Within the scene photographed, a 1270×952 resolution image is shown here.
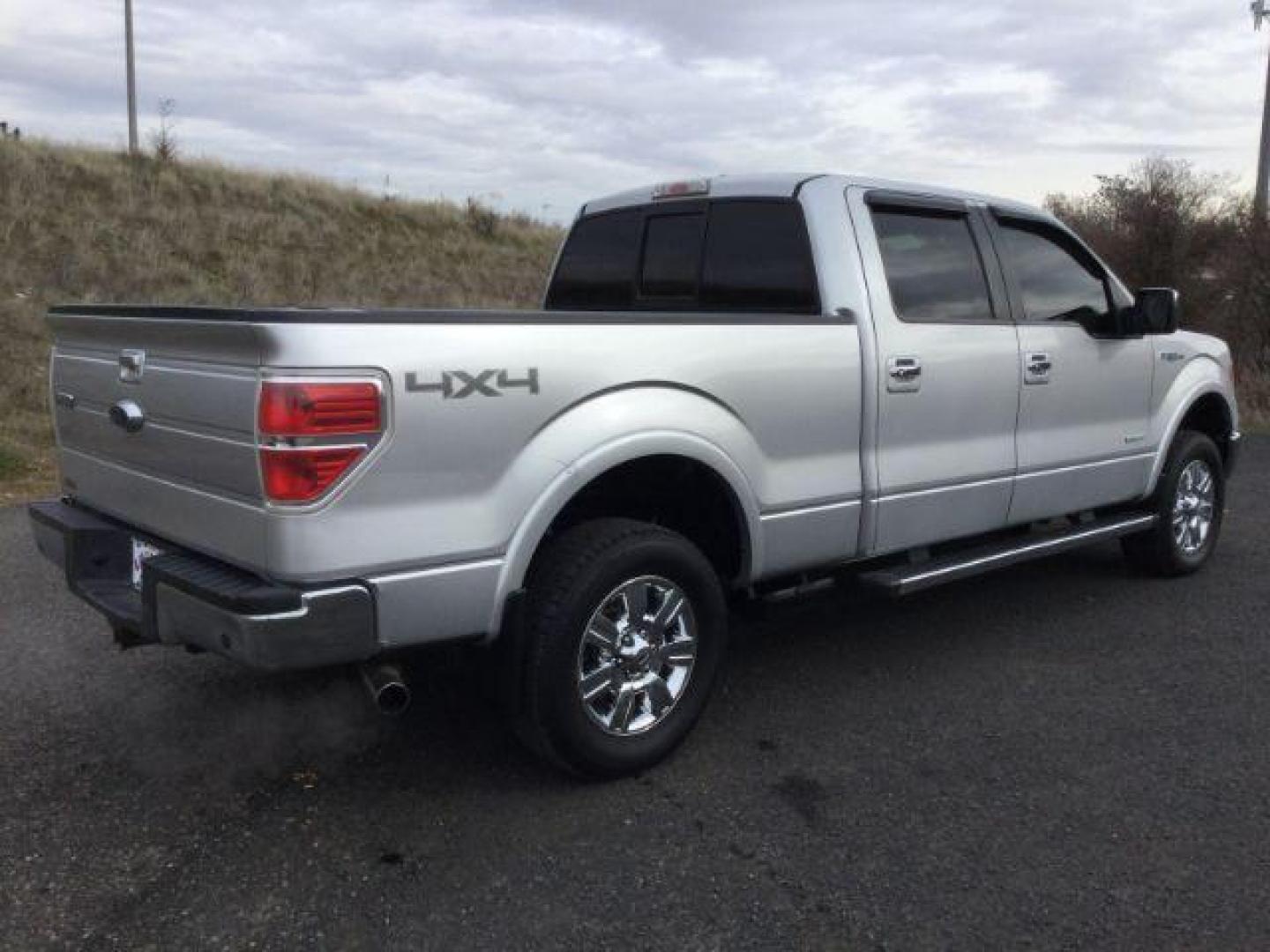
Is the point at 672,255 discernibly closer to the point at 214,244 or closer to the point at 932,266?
the point at 932,266

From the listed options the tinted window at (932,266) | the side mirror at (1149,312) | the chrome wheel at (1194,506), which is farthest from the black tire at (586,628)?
the chrome wheel at (1194,506)

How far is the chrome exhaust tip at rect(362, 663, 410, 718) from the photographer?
3092 mm

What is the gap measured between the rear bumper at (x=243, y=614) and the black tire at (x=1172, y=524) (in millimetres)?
4455

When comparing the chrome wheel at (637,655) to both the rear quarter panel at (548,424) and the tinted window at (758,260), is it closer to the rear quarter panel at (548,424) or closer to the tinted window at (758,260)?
the rear quarter panel at (548,424)

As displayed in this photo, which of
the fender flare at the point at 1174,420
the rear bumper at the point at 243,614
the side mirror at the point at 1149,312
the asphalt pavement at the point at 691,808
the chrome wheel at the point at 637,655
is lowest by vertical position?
the asphalt pavement at the point at 691,808

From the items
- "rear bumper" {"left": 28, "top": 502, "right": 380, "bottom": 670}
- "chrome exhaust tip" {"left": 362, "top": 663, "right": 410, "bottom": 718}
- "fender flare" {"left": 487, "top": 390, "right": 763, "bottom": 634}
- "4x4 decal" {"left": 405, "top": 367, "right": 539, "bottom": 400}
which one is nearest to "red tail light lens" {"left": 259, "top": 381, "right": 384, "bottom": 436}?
"4x4 decal" {"left": 405, "top": 367, "right": 539, "bottom": 400}

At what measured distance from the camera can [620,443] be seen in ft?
11.1

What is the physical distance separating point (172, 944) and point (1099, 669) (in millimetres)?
3603

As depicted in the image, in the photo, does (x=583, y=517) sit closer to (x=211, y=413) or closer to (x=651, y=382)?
(x=651, y=382)

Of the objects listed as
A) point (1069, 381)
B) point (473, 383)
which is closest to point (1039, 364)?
point (1069, 381)

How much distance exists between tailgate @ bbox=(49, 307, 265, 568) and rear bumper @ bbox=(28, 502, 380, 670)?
0.09m

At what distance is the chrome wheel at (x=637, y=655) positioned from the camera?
11.4ft

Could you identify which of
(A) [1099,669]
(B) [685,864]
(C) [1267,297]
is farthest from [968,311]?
(C) [1267,297]

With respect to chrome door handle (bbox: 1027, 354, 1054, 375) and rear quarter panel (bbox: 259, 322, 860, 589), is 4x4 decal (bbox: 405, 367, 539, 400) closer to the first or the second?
rear quarter panel (bbox: 259, 322, 860, 589)
